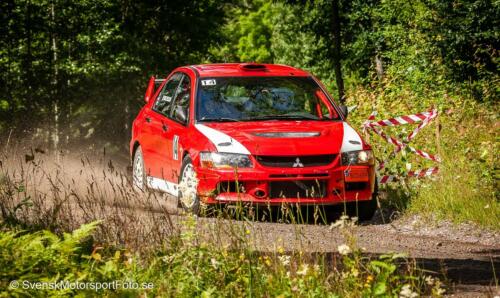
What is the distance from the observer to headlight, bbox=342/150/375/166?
10.7 meters

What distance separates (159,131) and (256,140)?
2.13 meters

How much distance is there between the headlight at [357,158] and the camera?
10719mm

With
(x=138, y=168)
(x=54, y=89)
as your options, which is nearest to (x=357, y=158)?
(x=138, y=168)

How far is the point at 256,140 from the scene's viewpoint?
34.7ft

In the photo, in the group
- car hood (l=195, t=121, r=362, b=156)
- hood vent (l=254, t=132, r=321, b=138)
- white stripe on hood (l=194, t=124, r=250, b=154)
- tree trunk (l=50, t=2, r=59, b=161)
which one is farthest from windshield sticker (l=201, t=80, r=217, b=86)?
tree trunk (l=50, t=2, r=59, b=161)

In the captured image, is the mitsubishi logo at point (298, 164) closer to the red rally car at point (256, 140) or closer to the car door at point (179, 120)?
the red rally car at point (256, 140)

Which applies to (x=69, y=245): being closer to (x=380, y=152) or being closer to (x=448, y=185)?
(x=448, y=185)

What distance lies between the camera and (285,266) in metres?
6.44

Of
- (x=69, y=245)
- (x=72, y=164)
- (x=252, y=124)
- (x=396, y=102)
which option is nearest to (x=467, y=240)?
(x=252, y=124)

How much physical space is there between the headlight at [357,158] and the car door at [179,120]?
1.88 meters

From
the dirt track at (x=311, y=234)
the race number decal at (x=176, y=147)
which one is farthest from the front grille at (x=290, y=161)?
the race number decal at (x=176, y=147)

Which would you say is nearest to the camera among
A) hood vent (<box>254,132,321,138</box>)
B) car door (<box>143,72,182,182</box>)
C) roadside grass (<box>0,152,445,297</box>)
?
roadside grass (<box>0,152,445,297</box>)

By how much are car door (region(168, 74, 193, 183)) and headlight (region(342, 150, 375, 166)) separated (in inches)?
74.2

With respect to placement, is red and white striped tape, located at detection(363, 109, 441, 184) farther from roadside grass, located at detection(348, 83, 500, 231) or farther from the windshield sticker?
the windshield sticker
